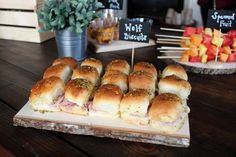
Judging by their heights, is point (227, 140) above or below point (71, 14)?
below

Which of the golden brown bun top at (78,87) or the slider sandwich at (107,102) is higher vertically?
the golden brown bun top at (78,87)

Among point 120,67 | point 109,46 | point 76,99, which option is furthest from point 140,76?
point 109,46

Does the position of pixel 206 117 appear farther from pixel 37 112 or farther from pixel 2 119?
pixel 2 119

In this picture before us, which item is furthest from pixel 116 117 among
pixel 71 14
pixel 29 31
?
pixel 29 31

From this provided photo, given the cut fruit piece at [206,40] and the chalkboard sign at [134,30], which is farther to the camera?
the cut fruit piece at [206,40]

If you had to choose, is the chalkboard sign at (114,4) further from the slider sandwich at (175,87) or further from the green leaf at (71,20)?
the slider sandwich at (175,87)

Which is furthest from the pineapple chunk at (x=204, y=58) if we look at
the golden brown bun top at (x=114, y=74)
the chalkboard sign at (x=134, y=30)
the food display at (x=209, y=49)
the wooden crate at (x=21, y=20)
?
the wooden crate at (x=21, y=20)

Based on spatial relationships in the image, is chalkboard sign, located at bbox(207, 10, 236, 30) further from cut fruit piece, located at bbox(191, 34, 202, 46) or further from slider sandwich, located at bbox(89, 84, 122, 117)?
slider sandwich, located at bbox(89, 84, 122, 117)

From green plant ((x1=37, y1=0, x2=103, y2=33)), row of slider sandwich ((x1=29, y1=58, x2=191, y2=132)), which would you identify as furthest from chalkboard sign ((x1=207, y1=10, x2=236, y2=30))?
green plant ((x1=37, y1=0, x2=103, y2=33))

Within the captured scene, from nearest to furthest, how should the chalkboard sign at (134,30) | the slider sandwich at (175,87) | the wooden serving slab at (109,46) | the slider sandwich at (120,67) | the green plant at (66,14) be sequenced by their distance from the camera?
the slider sandwich at (175,87), the slider sandwich at (120,67), the chalkboard sign at (134,30), the green plant at (66,14), the wooden serving slab at (109,46)
